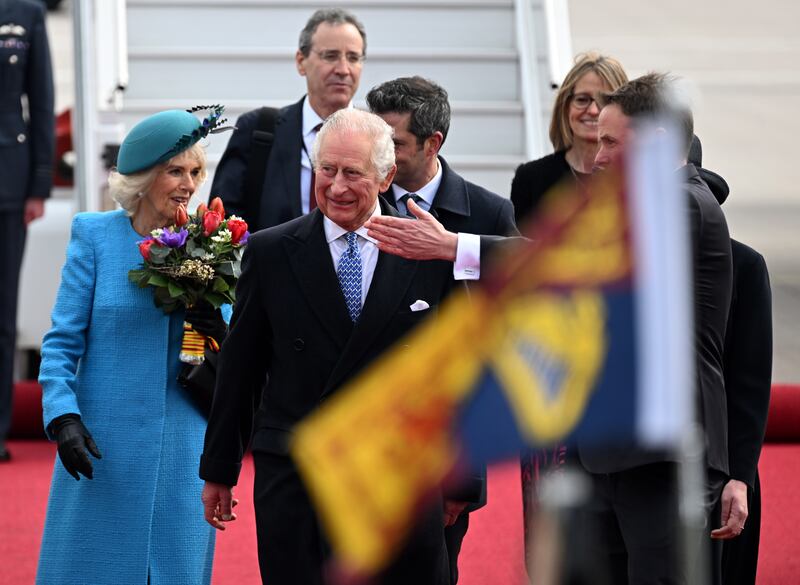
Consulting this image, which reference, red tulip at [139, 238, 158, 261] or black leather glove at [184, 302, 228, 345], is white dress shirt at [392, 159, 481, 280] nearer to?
black leather glove at [184, 302, 228, 345]

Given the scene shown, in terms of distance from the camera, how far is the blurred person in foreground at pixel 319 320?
377cm

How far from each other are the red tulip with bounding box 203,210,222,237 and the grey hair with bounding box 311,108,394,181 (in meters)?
0.80

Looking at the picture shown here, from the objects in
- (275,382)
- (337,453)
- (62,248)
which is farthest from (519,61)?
(337,453)

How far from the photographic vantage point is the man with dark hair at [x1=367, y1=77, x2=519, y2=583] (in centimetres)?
462

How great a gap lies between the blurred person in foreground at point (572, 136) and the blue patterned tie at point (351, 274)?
5.70 feet

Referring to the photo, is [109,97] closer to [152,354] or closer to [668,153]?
[152,354]

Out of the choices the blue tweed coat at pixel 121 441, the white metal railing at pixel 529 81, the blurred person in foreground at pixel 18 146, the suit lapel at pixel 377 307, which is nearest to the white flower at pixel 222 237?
the blue tweed coat at pixel 121 441

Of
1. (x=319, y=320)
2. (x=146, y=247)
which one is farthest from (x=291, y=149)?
(x=319, y=320)

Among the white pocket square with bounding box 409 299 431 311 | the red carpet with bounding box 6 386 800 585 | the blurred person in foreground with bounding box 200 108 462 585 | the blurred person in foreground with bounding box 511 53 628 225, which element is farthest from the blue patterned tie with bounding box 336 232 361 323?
the blurred person in foreground with bounding box 511 53 628 225

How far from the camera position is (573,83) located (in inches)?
224

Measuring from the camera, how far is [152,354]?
14.8 feet

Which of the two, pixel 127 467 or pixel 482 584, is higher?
pixel 127 467

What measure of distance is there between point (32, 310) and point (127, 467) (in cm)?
Answer: 538

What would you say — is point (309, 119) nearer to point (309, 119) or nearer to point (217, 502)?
point (309, 119)
